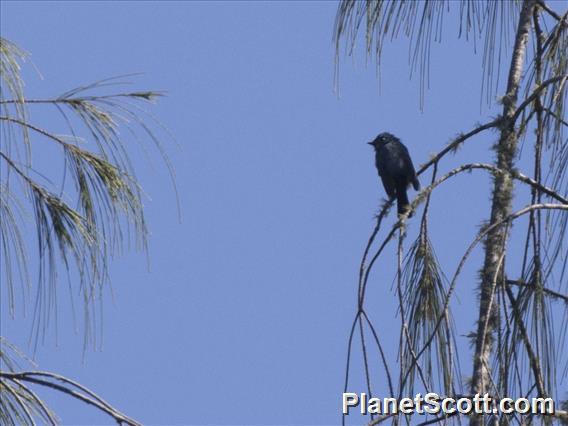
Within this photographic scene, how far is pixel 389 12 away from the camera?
8.68 feet

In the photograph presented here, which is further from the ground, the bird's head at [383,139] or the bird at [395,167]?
the bird's head at [383,139]

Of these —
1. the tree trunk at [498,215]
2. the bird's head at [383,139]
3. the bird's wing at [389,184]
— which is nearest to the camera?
the tree trunk at [498,215]

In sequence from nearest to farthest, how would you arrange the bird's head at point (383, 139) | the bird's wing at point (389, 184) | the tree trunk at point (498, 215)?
1. the tree trunk at point (498, 215)
2. the bird's wing at point (389, 184)
3. the bird's head at point (383, 139)

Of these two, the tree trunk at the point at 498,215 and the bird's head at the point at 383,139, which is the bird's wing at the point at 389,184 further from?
the tree trunk at the point at 498,215

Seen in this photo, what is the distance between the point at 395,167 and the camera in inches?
202

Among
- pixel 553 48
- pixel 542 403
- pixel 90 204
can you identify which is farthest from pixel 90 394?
pixel 553 48

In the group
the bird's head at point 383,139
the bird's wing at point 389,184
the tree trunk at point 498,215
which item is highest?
the bird's head at point 383,139

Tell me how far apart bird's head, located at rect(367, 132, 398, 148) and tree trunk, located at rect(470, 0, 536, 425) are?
264 centimetres

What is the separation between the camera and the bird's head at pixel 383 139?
5.43 m

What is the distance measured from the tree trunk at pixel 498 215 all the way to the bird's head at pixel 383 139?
104 inches

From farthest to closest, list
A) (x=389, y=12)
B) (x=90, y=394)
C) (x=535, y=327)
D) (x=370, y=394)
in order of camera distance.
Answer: (x=389, y=12) → (x=535, y=327) → (x=370, y=394) → (x=90, y=394)

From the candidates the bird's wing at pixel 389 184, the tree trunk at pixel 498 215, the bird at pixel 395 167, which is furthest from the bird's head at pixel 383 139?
→ the tree trunk at pixel 498 215

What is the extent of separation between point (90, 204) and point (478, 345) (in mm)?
862

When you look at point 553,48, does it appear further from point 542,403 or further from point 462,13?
point 542,403
